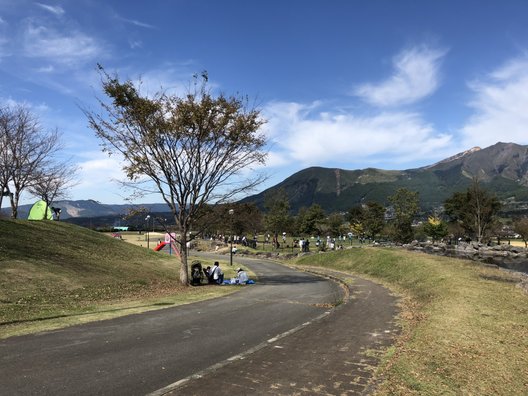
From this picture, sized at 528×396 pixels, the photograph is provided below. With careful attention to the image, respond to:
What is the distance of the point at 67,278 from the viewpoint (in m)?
18.1

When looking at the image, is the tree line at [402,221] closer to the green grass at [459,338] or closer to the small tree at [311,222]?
the small tree at [311,222]

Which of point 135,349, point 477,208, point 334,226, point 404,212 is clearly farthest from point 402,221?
point 135,349

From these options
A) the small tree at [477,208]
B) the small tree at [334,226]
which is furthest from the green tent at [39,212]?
the small tree at [334,226]

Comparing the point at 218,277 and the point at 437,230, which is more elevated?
the point at 437,230

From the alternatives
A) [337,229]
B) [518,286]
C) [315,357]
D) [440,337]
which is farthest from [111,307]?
[337,229]

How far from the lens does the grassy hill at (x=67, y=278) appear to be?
1357cm

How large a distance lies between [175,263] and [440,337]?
1067 inches

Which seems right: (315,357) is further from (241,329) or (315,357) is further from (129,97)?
(129,97)

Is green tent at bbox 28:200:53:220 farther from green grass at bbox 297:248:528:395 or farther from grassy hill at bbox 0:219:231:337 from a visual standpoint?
green grass at bbox 297:248:528:395

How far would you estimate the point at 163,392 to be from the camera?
19.7 feet

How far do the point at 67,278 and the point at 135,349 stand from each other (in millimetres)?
11471

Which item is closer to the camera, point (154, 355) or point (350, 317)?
point (154, 355)

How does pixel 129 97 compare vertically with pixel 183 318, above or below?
above

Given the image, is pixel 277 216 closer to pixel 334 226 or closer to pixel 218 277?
pixel 334 226
